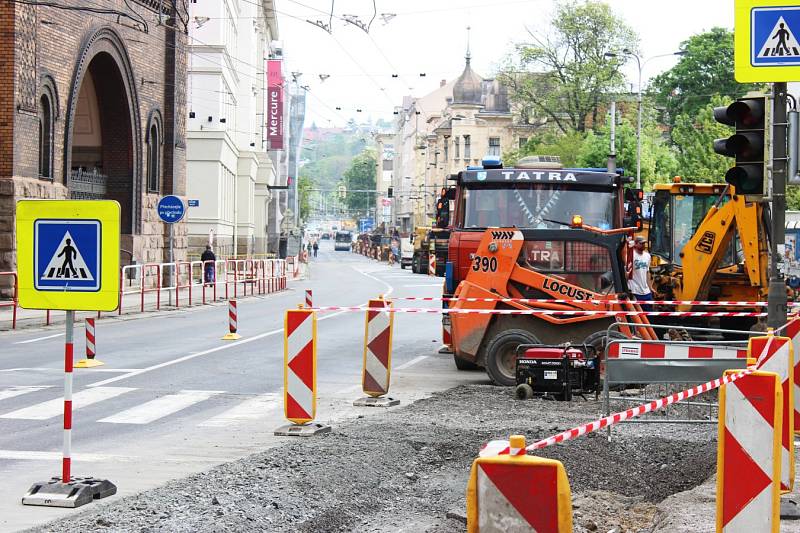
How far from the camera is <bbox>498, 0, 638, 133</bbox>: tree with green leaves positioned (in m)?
73.0

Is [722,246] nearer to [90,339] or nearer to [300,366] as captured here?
[90,339]

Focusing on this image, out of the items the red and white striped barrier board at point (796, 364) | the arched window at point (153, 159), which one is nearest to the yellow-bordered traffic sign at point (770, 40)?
the red and white striped barrier board at point (796, 364)

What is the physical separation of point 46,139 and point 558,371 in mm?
21752

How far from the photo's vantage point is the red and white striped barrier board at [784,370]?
7.66 m

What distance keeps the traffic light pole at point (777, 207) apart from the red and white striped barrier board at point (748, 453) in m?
4.76

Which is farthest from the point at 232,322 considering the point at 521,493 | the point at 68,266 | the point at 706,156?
the point at 706,156

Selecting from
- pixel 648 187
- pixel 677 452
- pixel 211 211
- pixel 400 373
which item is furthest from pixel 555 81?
pixel 677 452

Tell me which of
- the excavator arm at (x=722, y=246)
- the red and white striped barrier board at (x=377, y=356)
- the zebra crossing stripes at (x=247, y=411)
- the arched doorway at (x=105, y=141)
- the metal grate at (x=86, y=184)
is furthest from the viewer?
the arched doorway at (x=105, y=141)

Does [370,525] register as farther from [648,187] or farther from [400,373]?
[648,187]

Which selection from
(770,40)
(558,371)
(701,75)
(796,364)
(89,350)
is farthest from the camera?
(701,75)

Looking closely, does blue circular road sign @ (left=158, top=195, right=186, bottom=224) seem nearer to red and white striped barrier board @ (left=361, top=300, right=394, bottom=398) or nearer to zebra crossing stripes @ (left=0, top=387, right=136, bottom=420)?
zebra crossing stripes @ (left=0, top=387, right=136, bottom=420)

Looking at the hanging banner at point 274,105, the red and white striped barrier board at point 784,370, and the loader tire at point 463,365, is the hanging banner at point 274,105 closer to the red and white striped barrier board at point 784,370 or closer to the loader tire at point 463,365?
the loader tire at point 463,365

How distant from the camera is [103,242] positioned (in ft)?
26.5

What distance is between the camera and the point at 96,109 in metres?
39.3
